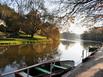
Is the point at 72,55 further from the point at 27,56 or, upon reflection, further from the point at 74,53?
the point at 27,56

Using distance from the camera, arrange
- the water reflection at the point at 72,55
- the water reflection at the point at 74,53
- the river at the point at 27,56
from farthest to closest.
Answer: the water reflection at the point at 72,55
the water reflection at the point at 74,53
the river at the point at 27,56

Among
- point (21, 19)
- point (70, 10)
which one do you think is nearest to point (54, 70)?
point (70, 10)

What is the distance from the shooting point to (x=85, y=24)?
405 inches

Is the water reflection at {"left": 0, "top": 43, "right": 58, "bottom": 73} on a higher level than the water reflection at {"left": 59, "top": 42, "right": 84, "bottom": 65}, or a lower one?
higher

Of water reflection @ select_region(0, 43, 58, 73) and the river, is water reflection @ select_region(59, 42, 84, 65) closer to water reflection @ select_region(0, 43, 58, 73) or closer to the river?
the river

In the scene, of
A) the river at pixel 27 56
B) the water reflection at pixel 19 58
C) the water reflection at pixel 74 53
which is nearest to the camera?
the water reflection at pixel 19 58

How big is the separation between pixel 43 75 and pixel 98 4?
5.94 metres

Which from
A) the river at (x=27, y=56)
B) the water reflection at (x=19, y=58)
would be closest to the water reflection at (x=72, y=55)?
the river at (x=27, y=56)

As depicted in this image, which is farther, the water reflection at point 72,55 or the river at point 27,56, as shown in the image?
the water reflection at point 72,55

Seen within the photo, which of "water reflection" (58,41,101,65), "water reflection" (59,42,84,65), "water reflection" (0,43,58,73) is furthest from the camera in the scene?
"water reflection" (59,42,84,65)

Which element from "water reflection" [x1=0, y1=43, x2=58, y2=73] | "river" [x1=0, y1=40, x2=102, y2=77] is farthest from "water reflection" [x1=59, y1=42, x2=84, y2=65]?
"water reflection" [x1=0, y1=43, x2=58, y2=73]

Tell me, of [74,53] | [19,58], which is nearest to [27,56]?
[19,58]

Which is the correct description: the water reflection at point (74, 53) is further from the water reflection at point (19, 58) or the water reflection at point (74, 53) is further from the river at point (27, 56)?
the water reflection at point (19, 58)

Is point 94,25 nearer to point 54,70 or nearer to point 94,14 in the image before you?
point 94,14
